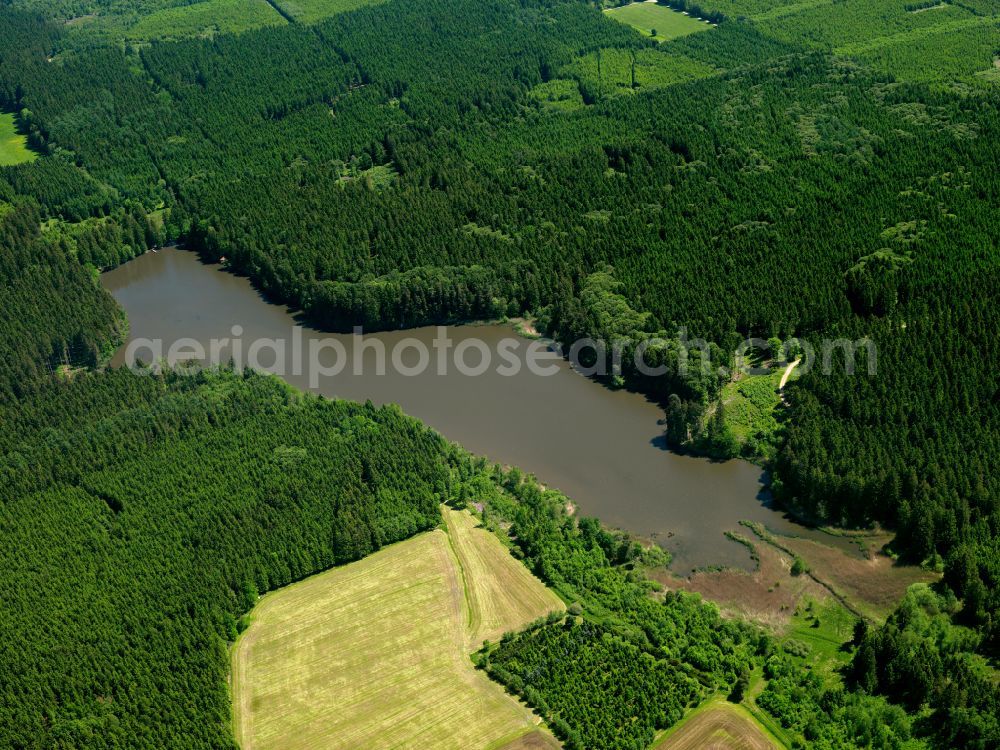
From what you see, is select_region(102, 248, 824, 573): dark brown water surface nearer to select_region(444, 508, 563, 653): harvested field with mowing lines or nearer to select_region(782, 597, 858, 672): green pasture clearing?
select_region(782, 597, 858, 672): green pasture clearing

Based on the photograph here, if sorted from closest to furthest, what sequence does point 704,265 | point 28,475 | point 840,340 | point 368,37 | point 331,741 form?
point 331,741
point 28,475
point 840,340
point 704,265
point 368,37

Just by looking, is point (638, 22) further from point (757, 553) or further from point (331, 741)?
point (331, 741)

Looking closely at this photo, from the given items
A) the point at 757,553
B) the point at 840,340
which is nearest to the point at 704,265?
the point at 840,340

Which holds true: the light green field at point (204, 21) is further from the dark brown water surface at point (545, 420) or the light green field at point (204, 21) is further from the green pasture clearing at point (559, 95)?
the dark brown water surface at point (545, 420)

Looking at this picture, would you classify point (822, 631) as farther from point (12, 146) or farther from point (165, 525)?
point (12, 146)

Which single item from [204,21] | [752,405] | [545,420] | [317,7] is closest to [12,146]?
[204,21]

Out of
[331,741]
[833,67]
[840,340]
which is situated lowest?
[331,741]

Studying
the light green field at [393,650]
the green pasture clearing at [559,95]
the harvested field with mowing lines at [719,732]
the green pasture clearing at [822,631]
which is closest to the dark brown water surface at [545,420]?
the green pasture clearing at [822,631]

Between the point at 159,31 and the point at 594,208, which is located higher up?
the point at 159,31
